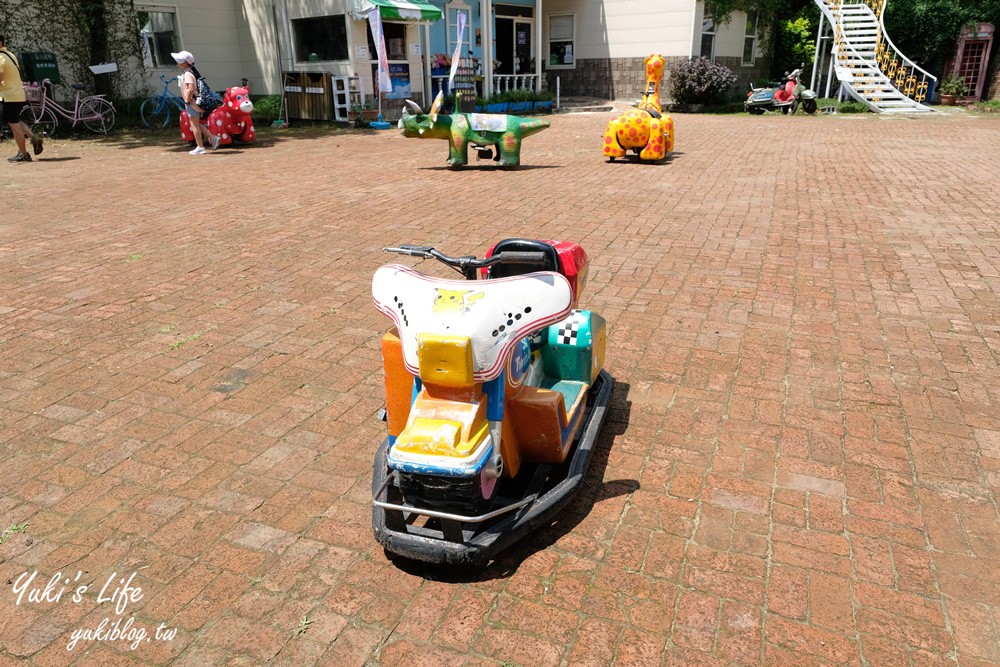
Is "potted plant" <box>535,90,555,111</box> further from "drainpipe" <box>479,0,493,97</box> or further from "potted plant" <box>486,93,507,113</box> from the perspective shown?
"drainpipe" <box>479,0,493,97</box>

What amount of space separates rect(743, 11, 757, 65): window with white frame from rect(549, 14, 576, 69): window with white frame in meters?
5.86

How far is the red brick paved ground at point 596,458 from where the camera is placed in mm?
2496

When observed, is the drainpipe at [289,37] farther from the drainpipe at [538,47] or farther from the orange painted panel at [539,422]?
the orange painted panel at [539,422]

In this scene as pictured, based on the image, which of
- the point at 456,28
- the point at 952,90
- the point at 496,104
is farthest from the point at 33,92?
the point at 952,90

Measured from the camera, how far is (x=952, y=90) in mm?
21938

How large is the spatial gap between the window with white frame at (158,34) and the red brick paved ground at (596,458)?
40.0ft

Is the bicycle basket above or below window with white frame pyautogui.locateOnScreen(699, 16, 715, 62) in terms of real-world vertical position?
below

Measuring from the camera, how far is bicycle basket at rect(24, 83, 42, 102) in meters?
14.7

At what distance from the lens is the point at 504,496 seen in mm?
3092

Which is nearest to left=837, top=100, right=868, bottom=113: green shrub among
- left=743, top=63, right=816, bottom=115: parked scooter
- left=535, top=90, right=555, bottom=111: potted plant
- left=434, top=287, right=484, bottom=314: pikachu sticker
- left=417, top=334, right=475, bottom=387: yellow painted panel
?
left=743, top=63, right=816, bottom=115: parked scooter

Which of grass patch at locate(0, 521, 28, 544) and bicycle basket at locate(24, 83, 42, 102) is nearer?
grass patch at locate(0, 521, 28, 544)

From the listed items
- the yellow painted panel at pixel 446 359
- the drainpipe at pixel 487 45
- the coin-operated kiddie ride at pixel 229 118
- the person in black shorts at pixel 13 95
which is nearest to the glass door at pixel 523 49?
the drainpipe at pixel 487 45

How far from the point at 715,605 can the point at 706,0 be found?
23038mm

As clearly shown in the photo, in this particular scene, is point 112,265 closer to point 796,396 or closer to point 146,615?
point 146,615
